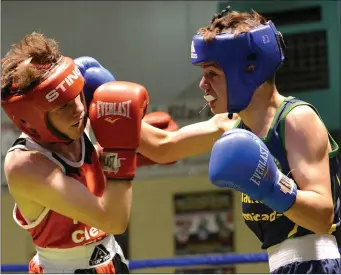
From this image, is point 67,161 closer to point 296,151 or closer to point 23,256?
point 296,151

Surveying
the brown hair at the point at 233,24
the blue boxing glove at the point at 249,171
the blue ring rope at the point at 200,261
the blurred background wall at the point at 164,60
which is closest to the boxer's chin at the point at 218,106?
the brown hair at the point at 233,24

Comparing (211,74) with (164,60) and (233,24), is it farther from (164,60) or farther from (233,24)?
(164,60)

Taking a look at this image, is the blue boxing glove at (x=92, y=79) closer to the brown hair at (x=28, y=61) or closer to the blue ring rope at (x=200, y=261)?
the brown hair at (x=28, y=61)

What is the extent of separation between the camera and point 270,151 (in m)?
1.61

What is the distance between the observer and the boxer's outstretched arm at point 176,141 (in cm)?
197

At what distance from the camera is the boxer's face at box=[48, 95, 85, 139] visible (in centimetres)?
165

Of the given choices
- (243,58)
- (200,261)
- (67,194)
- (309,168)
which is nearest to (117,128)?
(67,194)

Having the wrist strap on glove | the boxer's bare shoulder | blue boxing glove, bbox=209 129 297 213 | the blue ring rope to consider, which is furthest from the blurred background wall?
blue boxing glove, bbox=209 129 297 213

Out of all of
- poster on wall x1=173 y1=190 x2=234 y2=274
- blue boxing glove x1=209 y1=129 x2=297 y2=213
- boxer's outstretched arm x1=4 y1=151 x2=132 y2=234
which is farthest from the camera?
poster on wall x1=173 y1=190 x2=234 y2=274

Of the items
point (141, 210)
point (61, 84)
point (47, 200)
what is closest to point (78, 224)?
point (47, 200)

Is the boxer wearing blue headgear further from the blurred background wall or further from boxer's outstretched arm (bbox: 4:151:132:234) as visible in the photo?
the blurred background wall

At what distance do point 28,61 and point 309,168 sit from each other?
2.19 ft

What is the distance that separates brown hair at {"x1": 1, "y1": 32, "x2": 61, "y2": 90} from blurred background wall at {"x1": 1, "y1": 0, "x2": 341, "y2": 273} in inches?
97.2

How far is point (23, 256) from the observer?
4.32m
